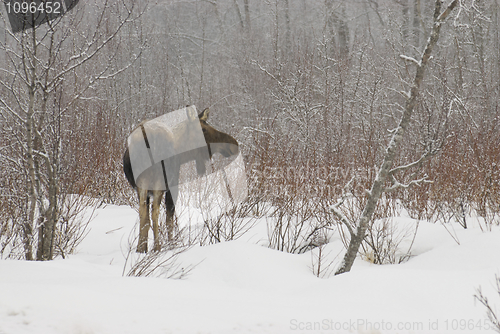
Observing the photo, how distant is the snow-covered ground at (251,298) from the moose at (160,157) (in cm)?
65

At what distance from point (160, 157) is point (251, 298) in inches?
76.9

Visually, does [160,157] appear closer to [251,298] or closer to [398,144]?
[251,298]

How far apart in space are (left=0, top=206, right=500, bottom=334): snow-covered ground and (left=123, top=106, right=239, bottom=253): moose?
→ 2.12 ft

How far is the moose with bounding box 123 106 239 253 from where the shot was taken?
12.1 ft

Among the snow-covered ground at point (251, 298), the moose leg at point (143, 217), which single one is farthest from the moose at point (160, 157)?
the snow-covered ground at point (251, 298)

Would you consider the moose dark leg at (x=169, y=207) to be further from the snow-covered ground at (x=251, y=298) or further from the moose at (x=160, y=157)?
the snow-covered ground at (x=251, y=298)

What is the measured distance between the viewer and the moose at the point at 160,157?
3.69 m

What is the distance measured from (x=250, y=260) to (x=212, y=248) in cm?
44

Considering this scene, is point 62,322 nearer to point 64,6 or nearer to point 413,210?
point 64,6

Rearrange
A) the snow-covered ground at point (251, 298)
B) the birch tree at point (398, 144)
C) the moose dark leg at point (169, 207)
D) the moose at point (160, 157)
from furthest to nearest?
the moose dark leg at point (169, 207) → the moose at point (160, 157) → the birch tree at point (398, 144) → the snow-covered ground at point (251, 298)

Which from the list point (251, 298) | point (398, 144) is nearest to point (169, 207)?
point (251, 298)

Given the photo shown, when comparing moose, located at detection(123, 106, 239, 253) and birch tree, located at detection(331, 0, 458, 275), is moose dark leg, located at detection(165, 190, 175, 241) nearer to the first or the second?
moose, located at detection(123, 106, 239, 253)

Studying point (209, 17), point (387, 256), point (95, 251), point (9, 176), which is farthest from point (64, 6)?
point (209, 17)

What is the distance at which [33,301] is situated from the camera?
1671mm
